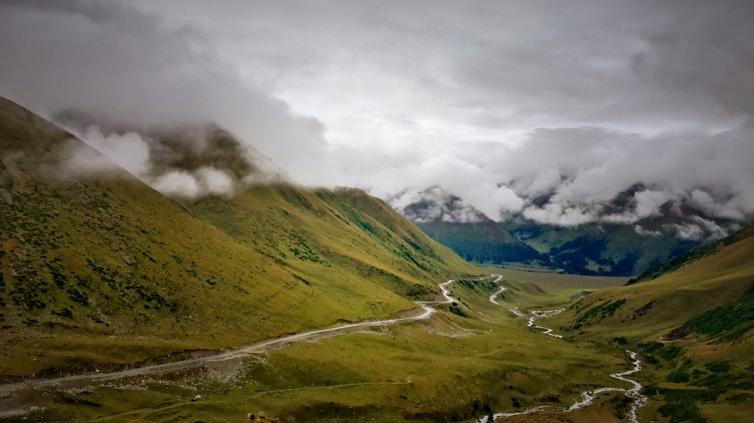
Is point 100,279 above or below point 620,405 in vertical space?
above

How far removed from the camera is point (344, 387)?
403 ft

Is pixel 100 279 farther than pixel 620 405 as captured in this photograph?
No

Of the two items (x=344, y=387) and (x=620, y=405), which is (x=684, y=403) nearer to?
(x=620, y=405)

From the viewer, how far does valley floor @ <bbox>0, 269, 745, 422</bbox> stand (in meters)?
90.4

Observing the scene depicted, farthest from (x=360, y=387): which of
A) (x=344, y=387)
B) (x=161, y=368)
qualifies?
(x=161, y=368)

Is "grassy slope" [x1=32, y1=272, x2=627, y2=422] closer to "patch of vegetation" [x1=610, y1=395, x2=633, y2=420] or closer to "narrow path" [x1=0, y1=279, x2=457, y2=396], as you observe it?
"patch of vegetation" [x1=610, y1=395, x2=633, y2=420]

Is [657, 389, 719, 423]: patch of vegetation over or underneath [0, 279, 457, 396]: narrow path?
underneath

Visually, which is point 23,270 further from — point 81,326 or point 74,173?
point 74,173

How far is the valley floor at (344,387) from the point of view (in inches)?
3558

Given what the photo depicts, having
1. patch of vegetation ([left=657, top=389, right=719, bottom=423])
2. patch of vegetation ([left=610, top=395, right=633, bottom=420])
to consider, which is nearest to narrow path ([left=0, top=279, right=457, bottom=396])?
patch of vegetation ([left=610, top=395, right=633, bottom=420])

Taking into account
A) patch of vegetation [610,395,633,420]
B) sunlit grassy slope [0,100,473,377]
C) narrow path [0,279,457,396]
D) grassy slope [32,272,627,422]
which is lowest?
patch of vegetation [610,395,633,420]

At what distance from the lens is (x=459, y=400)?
130m

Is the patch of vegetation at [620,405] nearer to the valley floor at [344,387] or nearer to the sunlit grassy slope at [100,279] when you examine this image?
the valley floor at [344,387]

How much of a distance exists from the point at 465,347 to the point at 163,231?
119442 mm
